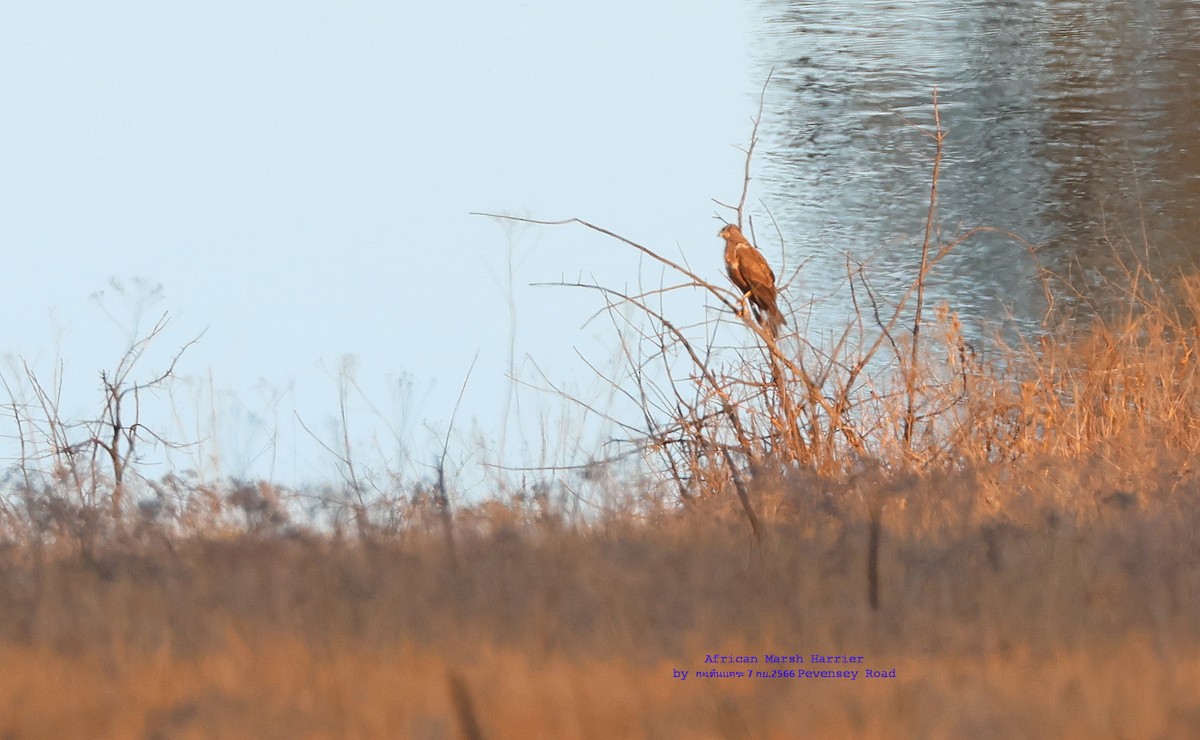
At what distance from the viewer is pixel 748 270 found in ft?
17.7

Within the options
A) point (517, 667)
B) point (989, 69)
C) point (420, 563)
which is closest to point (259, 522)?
point (420, 563)

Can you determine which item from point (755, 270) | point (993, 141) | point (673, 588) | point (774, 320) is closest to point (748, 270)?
point (755, 270)

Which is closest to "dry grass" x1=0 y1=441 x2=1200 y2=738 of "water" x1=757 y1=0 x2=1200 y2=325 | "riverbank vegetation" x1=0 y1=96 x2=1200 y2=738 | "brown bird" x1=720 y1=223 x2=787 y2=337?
"riverbank vegetation" x1=0 y1=96 x2=1200 y2=738

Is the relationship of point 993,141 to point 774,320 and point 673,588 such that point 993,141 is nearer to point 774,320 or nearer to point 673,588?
point 774,320

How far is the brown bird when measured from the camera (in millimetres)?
Result: 5395

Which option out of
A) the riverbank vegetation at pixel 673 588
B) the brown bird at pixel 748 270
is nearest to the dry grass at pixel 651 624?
the riverbank vegetation at pixel 673 588

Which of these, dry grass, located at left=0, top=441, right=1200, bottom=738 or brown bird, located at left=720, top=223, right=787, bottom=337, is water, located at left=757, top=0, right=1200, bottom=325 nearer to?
brown bird, located at left=720, top=223, right=787, bottom=337

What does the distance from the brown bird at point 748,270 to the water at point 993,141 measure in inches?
123

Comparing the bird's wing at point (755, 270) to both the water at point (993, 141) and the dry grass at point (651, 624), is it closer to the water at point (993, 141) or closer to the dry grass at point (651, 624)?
the dry grass at point (651, 624)

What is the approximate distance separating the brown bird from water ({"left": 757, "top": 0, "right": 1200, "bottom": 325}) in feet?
10.3

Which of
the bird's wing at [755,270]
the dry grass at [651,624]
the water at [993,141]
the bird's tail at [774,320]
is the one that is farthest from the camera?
the water at [993,141]

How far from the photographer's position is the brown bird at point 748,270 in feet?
17.7

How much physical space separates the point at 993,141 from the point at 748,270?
14478mm

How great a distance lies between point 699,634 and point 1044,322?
12.6 ft
